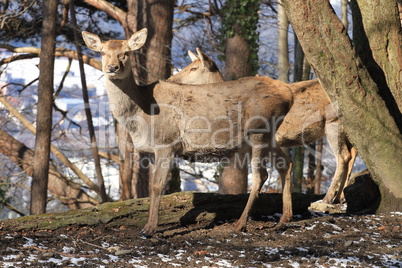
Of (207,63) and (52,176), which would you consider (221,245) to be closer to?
(207,63)

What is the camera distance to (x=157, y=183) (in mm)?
5914

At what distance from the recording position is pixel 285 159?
6609mm

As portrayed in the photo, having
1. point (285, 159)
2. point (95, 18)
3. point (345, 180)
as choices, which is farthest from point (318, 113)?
point (95, 18)

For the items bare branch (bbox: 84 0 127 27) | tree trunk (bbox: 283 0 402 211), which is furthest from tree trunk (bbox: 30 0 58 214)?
tree trunk (bbox: 283 0 402 211)

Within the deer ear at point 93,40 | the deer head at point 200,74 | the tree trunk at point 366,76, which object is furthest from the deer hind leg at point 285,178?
the deer head at point 200,74

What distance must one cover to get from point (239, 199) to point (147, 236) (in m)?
1.52

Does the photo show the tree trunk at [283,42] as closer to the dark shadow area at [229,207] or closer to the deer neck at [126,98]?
the dark shadow area at [229,207]

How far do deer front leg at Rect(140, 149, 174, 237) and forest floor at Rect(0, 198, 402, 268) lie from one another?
0.49ft

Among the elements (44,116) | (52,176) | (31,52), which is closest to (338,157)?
(44,116)

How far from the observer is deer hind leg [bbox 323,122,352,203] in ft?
27.1

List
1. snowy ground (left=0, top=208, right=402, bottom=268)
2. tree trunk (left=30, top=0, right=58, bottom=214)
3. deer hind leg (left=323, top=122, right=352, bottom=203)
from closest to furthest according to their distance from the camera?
snowy ground (left=0, top=208, right=402, bottom=268) → deer hind leg (left=323, top=122, right=352, bottom=203) → tree trunk (left=30, top=0, right=58, bottom=214)

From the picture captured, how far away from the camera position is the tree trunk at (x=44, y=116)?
10.4m

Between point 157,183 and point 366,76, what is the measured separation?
9.11 ft

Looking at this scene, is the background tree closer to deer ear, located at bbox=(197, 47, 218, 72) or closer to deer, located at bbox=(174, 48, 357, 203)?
deer ear, located at bbox=(197, 47, 218, 72)
